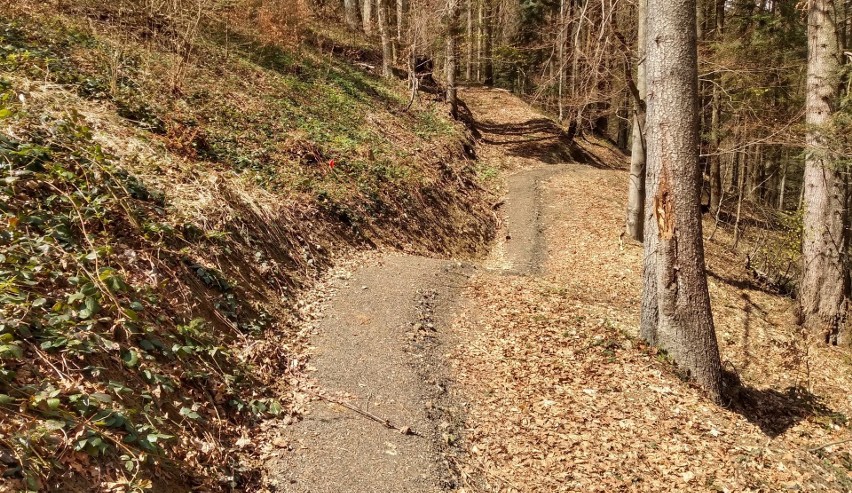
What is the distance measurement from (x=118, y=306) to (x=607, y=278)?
932cm

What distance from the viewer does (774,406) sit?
21.2 ft

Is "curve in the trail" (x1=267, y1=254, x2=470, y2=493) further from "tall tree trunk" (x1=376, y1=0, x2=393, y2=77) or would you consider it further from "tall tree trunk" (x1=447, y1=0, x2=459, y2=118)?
"tall tree trunk" (x1=376, y1=0, x2=393, y2=77)

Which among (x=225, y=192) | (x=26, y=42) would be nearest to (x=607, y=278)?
(x=225, y=192)

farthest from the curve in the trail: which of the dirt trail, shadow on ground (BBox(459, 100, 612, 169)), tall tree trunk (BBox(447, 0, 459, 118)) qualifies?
shadow on ground (BBox(459, 100, 612, 169))

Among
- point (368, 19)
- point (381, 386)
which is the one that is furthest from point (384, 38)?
point (381, 386)

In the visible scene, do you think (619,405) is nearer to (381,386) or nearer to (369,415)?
(381,386)

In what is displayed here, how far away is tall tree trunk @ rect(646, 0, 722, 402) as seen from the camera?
5.59 metres

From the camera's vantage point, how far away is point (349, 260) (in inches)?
345

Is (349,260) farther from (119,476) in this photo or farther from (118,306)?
(119,476)

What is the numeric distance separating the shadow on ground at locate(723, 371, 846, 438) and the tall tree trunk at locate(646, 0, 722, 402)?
522 millimetres

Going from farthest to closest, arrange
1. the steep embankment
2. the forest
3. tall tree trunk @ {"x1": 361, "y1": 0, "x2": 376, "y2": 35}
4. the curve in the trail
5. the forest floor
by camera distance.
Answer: tall tree trunk @ {"x1": 361, "y1": 0, "x2": 376, "y2": 35}, the forest floor, the curve in the trail, the forest, the steep embankment

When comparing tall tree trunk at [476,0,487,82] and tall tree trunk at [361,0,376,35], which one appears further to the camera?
tall tree trunk at [361,0,376,35]

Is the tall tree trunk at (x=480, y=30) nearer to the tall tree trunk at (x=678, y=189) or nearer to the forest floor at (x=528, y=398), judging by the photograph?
the forest floor at (x=528, y=398)

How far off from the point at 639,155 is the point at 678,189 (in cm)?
661
